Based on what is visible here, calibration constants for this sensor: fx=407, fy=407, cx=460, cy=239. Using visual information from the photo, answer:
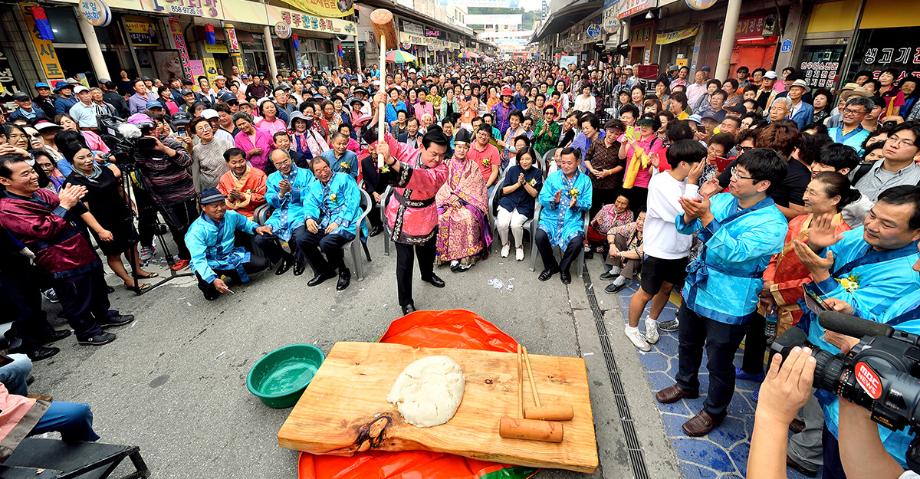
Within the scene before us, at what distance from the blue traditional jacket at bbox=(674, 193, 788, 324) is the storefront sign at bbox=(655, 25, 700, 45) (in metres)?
14.4

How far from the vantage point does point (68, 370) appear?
354 cm

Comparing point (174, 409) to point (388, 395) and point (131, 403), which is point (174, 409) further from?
point (388, 395)

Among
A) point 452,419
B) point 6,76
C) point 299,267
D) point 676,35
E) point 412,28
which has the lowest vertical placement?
point 299,267

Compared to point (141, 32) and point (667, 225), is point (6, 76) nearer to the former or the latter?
point (141, 32)

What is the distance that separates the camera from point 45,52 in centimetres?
927

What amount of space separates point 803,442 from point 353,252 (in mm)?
4236

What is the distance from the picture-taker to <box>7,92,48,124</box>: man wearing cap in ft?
22.4

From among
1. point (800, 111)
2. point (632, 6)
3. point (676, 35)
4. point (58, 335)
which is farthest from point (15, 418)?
point (676, 35)

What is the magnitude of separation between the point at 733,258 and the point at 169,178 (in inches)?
233

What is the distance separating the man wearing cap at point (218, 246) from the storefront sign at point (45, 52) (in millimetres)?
8723

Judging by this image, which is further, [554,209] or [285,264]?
[285,264]

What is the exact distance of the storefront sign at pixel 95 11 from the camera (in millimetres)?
8141

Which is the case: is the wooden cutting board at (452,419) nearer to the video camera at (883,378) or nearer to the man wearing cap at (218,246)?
the video camera at (883,378)

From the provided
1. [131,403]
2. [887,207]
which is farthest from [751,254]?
[131,403]
